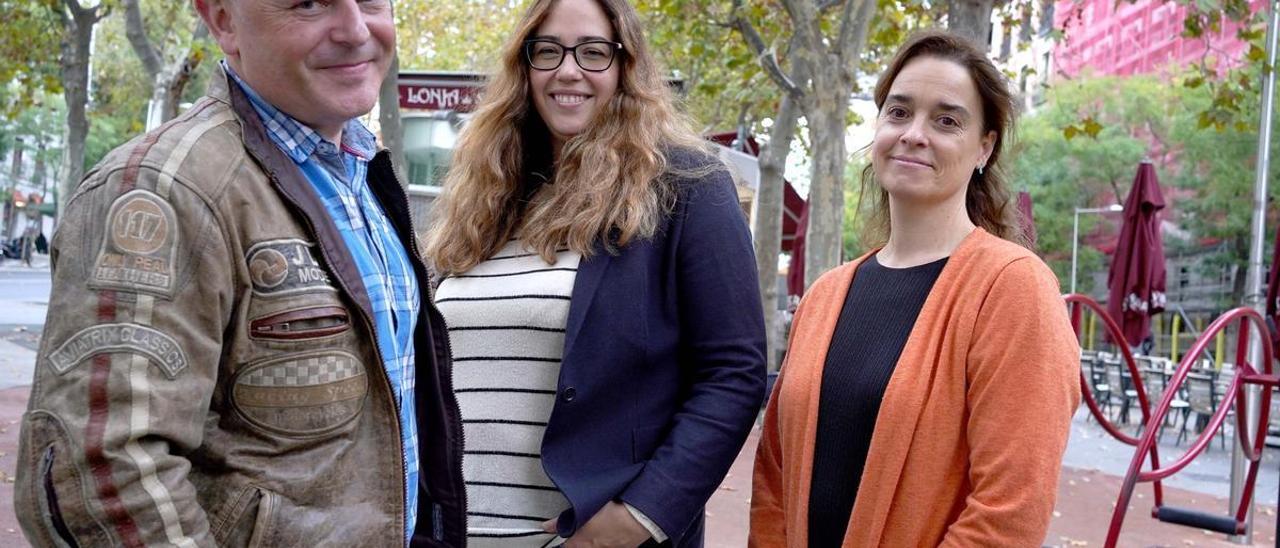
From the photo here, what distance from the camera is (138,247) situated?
4.91 ft

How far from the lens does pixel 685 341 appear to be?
264cm

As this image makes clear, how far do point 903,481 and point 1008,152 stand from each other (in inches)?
33.4

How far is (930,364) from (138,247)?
1.46 metres

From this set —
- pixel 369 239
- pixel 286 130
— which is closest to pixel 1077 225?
pixel 369 239

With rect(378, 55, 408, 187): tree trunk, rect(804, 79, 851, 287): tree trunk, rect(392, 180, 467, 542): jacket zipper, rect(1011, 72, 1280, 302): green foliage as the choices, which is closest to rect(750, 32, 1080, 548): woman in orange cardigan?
rect(392, 180, 467, 542): jacket zipper

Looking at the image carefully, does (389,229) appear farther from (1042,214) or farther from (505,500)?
(1042,214)

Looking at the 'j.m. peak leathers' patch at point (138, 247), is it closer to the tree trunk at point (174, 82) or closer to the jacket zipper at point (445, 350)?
the jacket zipper at point (445, 350)

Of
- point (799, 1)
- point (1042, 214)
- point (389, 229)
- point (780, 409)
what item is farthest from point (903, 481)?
point (1042, 214)

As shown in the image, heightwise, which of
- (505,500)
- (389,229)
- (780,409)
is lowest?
(505,500)

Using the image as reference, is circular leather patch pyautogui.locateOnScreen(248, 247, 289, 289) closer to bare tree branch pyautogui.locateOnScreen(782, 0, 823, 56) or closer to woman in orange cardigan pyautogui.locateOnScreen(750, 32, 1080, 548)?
woman in orange cardigan pyautogui.locateOnScreen(750, 32, 1080, 548)

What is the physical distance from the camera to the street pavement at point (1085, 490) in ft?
27.9

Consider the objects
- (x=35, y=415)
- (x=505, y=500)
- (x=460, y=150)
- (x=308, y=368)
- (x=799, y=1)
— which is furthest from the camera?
(x=799, y=1)

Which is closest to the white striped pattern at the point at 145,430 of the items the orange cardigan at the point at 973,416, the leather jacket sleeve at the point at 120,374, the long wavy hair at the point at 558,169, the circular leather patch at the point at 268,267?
the leather jacket sleeve at the point at 120,374

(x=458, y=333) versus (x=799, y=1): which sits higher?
(x=799, y=1)
